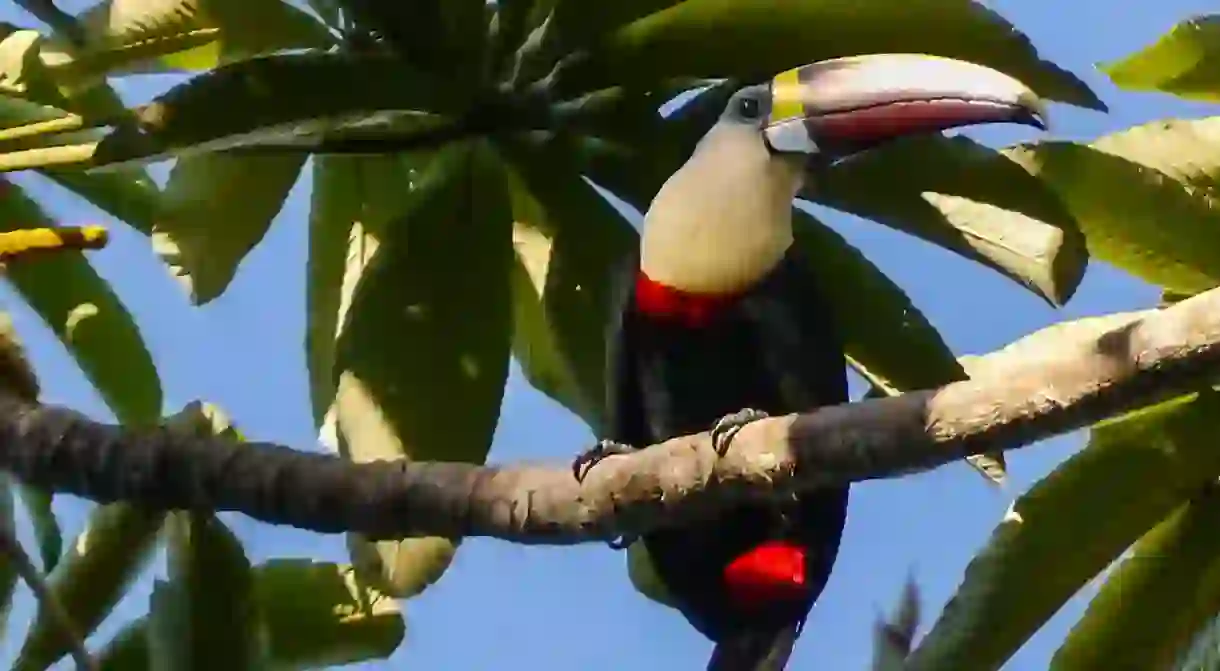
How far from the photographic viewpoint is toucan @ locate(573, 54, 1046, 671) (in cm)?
237

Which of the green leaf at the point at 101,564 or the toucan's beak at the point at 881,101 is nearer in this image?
the green leaf at the point at 101,564

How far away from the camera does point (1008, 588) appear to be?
2453mm

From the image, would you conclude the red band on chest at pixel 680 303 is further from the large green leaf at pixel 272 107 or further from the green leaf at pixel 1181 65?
the green leaf at pixel 1181 65

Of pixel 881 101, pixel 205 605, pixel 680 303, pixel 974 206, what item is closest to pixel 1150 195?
pixel 974 206

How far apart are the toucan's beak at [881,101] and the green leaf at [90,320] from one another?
1.03 m

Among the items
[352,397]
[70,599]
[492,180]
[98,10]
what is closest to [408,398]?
[352,397]

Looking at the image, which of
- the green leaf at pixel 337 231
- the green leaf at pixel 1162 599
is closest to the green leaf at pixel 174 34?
the green leaf at pixel 337 231

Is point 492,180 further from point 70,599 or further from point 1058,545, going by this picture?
point 1058,545

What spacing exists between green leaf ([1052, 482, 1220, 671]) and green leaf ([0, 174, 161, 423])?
4.89ft

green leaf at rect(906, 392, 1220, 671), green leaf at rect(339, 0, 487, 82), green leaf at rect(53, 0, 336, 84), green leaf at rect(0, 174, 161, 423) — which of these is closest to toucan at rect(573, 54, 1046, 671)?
green leaf at rect(906, 392, 1220, 671)

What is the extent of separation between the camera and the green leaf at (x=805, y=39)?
2145 millimetres

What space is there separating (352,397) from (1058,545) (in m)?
1.05

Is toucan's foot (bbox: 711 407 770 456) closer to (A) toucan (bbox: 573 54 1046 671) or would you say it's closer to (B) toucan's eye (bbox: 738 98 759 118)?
(A) toucan (bbox: 573 54 1046 671)

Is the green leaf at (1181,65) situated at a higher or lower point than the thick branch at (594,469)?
higher
